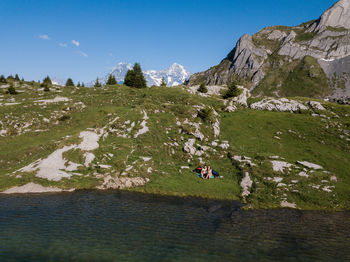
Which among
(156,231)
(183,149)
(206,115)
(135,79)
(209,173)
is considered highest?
(135,79)

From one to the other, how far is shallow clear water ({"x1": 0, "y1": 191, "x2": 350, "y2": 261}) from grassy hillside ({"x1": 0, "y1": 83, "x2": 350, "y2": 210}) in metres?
3.69

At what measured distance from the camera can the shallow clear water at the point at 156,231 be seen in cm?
1474

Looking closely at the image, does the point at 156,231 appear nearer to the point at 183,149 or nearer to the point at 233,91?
the point at 183,149

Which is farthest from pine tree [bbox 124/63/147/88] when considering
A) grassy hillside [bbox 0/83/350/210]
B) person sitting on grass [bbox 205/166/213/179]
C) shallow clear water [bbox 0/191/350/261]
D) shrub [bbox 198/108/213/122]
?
shallow clear water [bbox 0/191/350/261]

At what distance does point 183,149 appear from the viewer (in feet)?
124

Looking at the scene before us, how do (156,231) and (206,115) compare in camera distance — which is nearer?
(156,231)

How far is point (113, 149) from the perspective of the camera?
1399 inches

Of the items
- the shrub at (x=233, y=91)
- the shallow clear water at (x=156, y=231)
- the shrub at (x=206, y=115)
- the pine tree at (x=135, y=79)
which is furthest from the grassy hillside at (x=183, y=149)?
the pine tree at (x=135, y=79)

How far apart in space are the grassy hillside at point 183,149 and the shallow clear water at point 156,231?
369 centimetres

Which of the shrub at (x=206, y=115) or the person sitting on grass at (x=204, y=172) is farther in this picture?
the shrub at (x=206, y=115)

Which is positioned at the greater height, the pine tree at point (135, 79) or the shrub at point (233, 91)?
the pine tree at point (135, 79)

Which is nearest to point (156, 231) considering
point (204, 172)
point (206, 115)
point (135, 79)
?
point (204, 172)

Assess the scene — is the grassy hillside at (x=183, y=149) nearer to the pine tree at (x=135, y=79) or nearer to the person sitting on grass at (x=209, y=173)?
the person sitting on grass at (x=209, y=173)

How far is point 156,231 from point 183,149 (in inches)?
824
